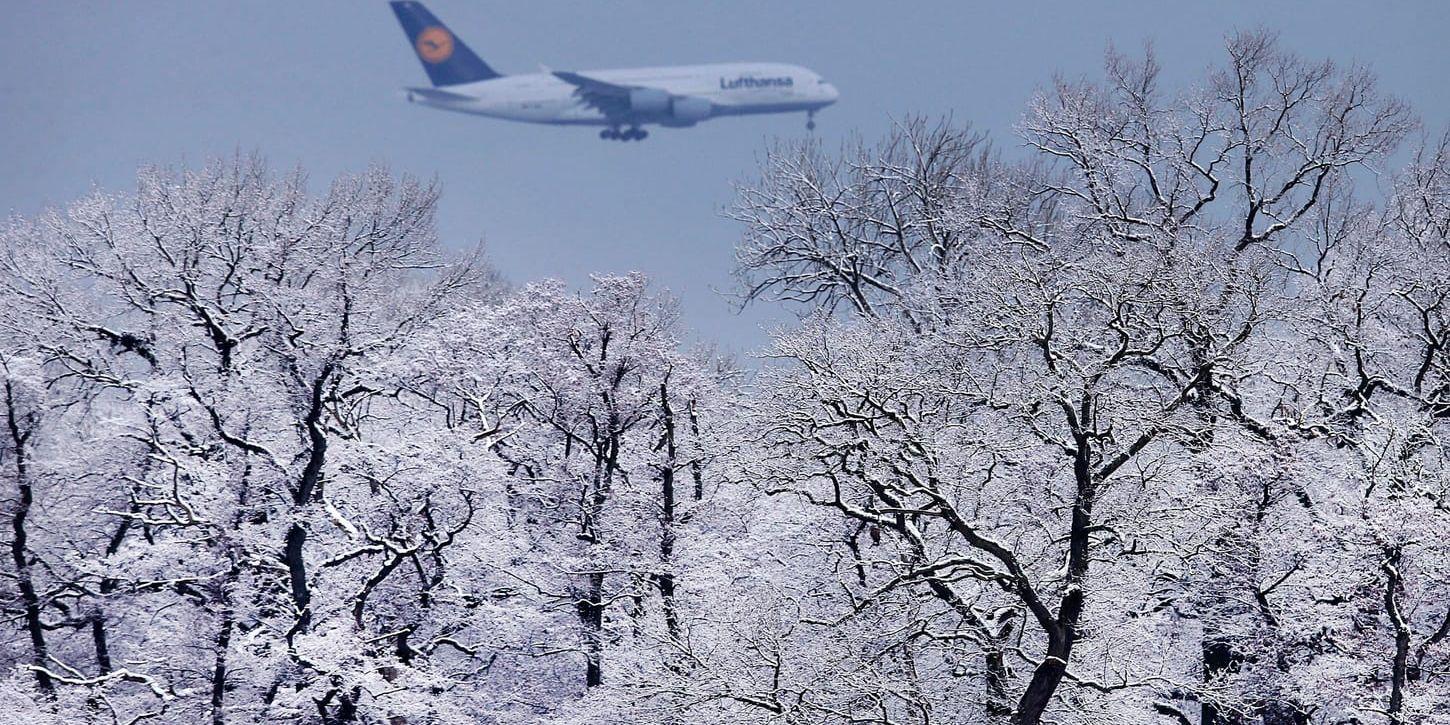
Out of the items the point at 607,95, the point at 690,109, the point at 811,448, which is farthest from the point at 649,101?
the point at 811,448

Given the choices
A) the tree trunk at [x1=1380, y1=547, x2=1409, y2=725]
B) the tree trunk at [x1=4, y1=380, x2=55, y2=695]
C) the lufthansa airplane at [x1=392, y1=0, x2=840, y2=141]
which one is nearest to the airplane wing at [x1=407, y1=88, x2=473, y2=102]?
the lufthansa airplane at [x1=392, y1=0, x2=840, y2=141]

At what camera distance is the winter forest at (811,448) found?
23.7m

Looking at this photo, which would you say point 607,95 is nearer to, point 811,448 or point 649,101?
point 649,101

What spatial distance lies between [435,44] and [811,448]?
17343 cm

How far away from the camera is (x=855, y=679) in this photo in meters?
24.2

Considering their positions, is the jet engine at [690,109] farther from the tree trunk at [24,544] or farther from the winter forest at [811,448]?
the tree trunk at [24,544]

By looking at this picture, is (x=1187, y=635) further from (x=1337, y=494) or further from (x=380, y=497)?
(x=380, y=497)

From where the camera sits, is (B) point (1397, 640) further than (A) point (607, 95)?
No

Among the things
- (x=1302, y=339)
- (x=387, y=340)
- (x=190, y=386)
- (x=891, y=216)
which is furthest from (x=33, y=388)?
(x=1302, y=339)

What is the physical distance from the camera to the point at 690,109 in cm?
14475

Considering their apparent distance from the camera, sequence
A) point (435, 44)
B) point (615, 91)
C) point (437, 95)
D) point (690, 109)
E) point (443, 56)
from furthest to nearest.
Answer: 1. point (443, 56)
2. point (435, 44)
3. point (437, 95)
4. point (690, 109)
5. point (615, 91)

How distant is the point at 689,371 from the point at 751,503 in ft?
14.8

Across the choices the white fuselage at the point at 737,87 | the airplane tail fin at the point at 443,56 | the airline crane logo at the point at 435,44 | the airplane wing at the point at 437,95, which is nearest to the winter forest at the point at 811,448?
the white fuselage at the point at 737,87

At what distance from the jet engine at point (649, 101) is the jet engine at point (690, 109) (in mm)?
1146
